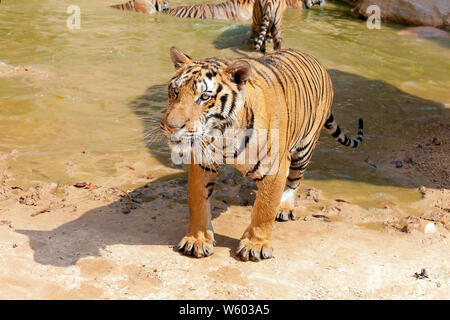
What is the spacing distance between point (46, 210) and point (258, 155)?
72.9 inches

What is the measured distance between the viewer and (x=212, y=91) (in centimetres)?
300

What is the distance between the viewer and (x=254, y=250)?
137 inches

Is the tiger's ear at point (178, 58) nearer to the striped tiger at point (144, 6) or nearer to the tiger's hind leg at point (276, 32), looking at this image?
the tiger's hind leg at point (276, 32)

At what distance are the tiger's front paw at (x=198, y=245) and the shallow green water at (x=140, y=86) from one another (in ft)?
4.45

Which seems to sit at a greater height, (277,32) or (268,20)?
(268,20)

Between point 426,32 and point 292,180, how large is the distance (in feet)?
27.2

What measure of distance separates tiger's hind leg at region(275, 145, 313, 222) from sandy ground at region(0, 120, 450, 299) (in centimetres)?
8

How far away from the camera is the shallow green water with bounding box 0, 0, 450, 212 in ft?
16.9

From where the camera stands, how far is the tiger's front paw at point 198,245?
348cm

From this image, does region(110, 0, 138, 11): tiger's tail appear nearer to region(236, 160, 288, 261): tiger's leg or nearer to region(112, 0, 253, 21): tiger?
region(112, 0, 253, 21): tiger

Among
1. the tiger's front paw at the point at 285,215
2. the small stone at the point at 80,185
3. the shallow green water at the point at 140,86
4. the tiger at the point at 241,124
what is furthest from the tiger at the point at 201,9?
the tiger's front paw at the point at 285,215

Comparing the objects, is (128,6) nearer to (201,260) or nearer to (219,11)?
(219,11)

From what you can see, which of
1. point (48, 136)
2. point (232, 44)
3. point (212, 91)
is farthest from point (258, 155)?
point (232, 44)

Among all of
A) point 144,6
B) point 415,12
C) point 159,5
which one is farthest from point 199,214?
point 415,12
